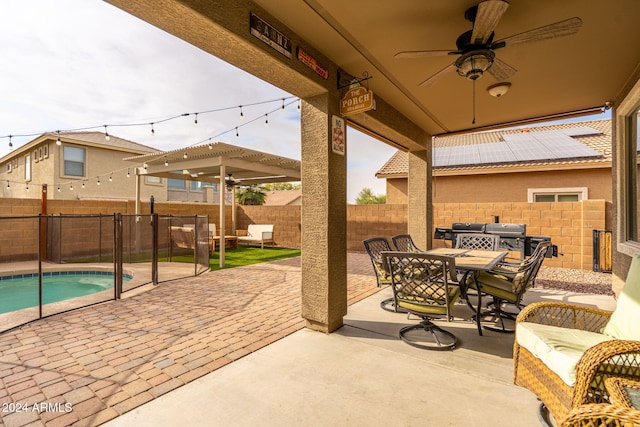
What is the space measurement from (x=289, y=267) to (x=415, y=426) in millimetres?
5513

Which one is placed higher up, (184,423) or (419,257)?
(419,257)

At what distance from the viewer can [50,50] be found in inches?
204

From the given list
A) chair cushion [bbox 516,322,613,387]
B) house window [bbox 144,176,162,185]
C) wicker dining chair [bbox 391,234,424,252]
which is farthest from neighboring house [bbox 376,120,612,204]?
house window [bbox 144,176,162,185]

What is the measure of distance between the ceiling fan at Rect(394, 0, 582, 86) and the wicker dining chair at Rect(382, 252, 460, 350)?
175 centimetres

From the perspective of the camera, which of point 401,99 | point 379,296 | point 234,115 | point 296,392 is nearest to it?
point 296,392

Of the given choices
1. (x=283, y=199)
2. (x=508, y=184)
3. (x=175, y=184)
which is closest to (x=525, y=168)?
(x=508, y=184)

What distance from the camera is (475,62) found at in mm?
2609

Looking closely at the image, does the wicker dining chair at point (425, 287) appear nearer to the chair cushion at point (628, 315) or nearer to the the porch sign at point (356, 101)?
the chair cushion at point (628, 315)

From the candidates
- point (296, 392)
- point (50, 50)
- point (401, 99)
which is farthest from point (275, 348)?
point (50, 50)

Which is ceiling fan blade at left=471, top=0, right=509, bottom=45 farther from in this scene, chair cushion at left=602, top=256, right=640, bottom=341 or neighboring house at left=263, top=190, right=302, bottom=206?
neighboring house at left=263, top=190, right=302, bottom=206

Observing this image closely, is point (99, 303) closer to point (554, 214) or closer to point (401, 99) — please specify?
point (401, 99)

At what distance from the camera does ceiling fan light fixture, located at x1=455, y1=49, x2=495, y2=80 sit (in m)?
2.56

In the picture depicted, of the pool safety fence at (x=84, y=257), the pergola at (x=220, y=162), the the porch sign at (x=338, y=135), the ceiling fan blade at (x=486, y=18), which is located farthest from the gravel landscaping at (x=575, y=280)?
the pool safety fence at (x=84, y=257)

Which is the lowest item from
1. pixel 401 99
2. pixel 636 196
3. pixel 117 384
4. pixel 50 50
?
pixel 117 384
